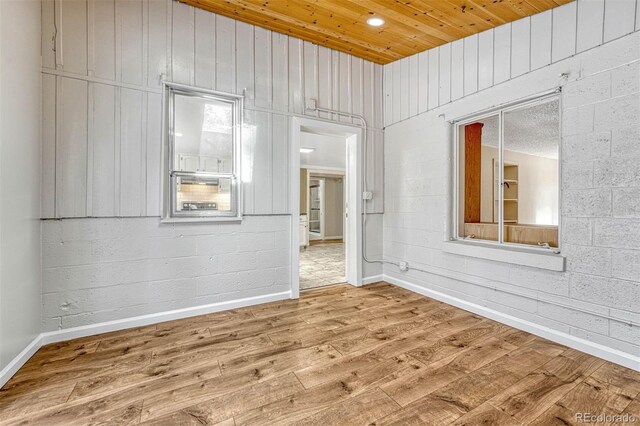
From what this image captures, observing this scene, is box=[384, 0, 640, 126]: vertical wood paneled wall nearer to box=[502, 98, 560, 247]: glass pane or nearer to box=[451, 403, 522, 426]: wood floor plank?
box=[502, 98, 560, 247]: glass pane

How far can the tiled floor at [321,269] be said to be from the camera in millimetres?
4211

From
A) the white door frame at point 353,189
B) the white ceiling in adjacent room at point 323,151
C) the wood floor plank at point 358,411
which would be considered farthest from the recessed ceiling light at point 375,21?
the wood floor plank at point 358,411

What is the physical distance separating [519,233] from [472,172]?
874 millimetres

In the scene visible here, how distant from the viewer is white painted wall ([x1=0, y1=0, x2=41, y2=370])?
1.83 metres

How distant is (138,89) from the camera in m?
2.69

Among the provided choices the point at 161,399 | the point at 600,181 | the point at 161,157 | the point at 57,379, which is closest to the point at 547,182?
the point at 600,181

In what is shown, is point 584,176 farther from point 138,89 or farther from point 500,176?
point 138,89

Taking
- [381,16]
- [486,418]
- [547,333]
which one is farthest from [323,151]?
[486,418]

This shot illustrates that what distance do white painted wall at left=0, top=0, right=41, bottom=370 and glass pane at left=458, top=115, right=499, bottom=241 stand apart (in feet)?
12.8

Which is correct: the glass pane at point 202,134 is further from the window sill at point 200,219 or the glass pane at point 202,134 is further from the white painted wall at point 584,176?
the white painted wall at point 584,176

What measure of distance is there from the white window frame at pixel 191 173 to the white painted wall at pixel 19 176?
90cm

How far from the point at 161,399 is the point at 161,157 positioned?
80.2 inches

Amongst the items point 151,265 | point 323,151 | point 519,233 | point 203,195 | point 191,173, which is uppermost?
point 323,151

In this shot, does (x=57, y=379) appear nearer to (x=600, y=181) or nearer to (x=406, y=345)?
(x=406, y=345)
